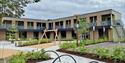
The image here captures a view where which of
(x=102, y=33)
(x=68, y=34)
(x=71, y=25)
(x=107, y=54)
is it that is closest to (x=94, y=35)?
(x=102, y=33)

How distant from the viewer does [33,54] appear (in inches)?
565

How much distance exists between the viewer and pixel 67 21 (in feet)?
175

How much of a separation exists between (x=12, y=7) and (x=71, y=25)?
131ft

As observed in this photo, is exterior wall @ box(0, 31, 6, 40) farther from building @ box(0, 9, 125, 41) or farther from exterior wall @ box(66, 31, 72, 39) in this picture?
exterior wall @ box(66, 31, 72, 39)

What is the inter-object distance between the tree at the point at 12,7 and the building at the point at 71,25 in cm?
1980

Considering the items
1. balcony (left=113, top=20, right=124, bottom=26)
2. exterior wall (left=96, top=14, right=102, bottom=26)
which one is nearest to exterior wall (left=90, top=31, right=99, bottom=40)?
exterior wall (left=96, top=14, right=102, bottom=26)

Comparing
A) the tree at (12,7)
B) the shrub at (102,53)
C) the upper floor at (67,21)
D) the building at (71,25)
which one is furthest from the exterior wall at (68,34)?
the tree at (12,7)

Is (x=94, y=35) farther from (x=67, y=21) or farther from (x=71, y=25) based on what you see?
(x=67, y=21)

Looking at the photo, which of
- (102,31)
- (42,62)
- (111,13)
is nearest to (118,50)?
(42,62)

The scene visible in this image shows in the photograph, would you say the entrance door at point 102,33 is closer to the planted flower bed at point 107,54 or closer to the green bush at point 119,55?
the planted flower bed at point 107,54

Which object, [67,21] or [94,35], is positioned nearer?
[94,35]

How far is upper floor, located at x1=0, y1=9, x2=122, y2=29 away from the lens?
1670 inches

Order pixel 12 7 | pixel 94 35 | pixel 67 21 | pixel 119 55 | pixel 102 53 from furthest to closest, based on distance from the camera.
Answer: pixel 67 21, pixel 94 35, pixel 102 53, pixel 119 55, pixel 12 7

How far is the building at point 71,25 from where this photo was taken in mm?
42375
